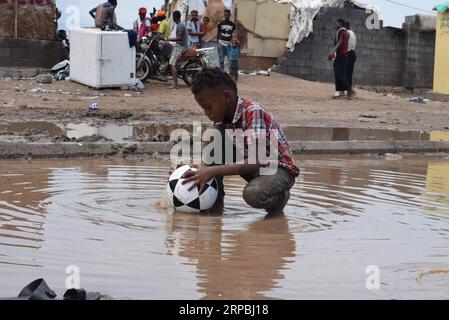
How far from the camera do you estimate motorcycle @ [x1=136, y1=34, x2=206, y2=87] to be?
Result: 767 inches

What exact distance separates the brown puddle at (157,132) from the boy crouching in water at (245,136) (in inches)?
167

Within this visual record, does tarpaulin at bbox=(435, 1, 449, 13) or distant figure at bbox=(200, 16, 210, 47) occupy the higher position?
tarpaulin at bbox=(435, 1, 449, 13)

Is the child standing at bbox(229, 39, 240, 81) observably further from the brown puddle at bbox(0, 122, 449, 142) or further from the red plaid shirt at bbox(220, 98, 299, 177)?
the red plaid shirt at bbox(220, 98, 299, 177)

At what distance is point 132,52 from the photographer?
1848 cm

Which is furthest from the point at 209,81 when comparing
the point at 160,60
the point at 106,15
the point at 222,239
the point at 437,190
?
the point at 106,15

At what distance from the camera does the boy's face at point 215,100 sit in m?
6.05

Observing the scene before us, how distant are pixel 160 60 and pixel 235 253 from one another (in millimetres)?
14992

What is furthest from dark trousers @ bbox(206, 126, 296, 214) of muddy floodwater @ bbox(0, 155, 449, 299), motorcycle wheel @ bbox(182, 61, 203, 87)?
motorcycle wheel @ bbox(182, 61, 203, 87)

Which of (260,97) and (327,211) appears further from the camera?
(260,97)

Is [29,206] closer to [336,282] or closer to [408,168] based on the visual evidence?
[336,282]

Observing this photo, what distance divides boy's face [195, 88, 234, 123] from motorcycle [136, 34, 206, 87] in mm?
13361

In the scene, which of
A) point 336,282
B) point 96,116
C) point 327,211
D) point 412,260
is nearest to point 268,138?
point 327,211

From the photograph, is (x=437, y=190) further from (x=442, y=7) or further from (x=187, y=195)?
(x=442, y=7)
